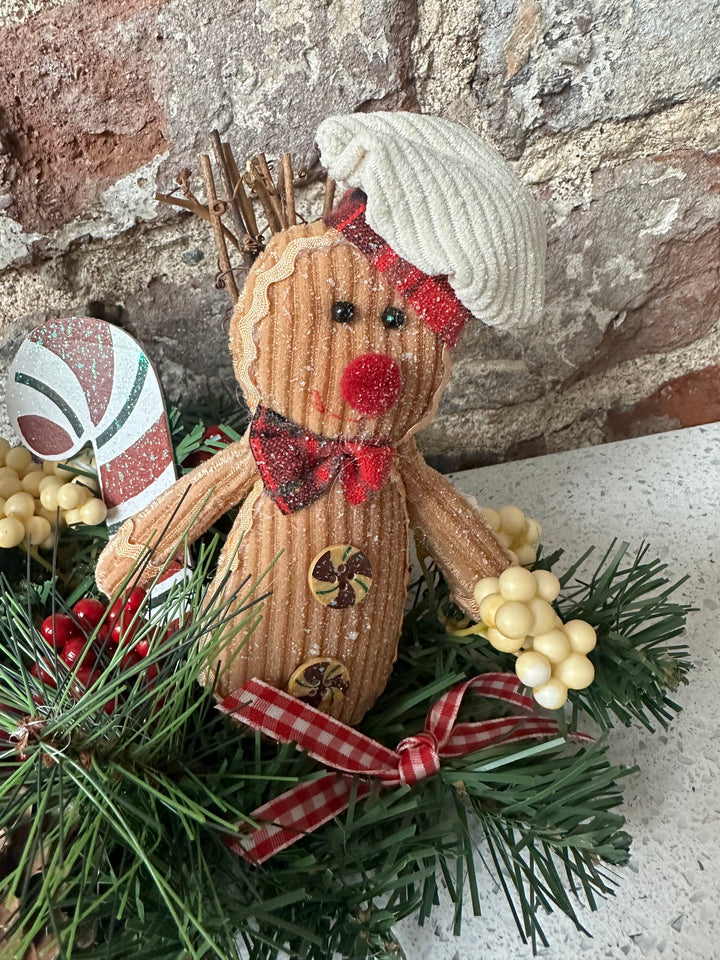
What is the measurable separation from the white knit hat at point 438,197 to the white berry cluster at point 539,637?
0.16 metres

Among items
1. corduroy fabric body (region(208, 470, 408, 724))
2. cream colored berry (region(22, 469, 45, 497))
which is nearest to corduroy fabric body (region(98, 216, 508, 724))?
corduroy fabric body (region(208, 470, 408, 724))

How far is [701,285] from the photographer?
0.62 metres

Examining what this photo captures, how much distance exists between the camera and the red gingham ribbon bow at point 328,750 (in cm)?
38

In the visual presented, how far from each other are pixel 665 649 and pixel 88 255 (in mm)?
511

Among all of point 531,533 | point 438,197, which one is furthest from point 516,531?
point 438,197

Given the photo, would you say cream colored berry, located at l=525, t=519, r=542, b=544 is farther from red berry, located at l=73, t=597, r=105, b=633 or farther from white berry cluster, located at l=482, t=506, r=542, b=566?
red berry, located at l=73, t=597, r=105, b=633

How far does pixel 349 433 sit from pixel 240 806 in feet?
0.66

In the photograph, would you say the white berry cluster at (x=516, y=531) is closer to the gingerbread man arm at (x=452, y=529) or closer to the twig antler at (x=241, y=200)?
the gingerbread man arm at (x=452, y=529)

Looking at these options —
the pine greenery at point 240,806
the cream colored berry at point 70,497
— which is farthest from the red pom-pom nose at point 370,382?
the cream colored berry at point 70,497

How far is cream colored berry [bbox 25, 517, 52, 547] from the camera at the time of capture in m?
0.50

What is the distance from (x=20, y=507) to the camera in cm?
49

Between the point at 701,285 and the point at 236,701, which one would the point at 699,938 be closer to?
the point at 236,701

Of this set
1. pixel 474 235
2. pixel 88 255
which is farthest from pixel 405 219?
pixel 88 255

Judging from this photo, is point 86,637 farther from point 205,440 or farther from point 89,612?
point 205,440
